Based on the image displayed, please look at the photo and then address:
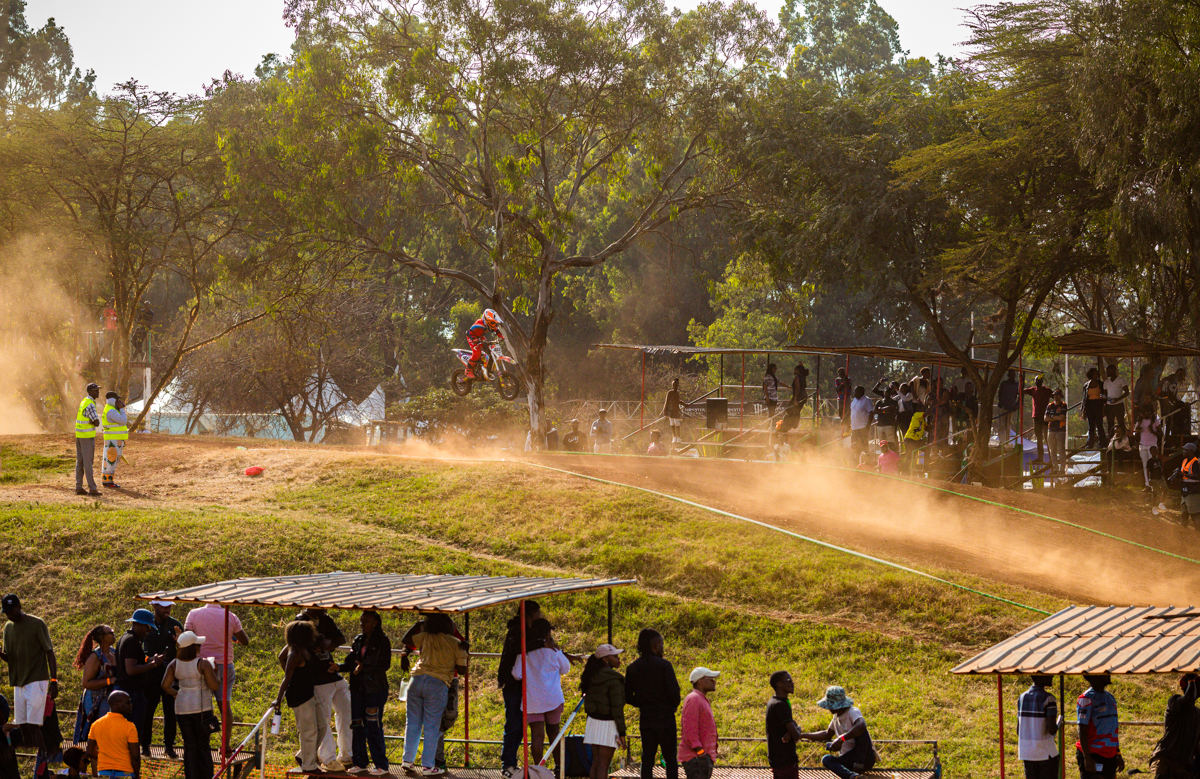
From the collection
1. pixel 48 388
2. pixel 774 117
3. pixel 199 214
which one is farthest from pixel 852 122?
pixel 48 388

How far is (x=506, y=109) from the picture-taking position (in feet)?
110

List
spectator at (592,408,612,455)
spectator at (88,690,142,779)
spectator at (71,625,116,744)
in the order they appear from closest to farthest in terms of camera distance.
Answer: spectator at (88,690,142,779) < spectator at (71,625,116,744) < spectator at (592,408,612,455)

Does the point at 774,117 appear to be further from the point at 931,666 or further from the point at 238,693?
the point at 238,693

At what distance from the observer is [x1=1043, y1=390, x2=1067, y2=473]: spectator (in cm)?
2519

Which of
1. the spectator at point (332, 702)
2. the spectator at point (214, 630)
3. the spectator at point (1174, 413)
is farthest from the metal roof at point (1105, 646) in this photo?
the spectator at point (1174, 413)

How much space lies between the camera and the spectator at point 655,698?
969cm

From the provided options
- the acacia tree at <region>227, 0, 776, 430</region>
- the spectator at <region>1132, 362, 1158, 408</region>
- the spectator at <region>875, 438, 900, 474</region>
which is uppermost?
the acacia tree at <region>227, 0, 776, 430</region>

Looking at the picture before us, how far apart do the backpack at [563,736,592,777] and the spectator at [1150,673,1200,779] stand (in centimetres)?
492

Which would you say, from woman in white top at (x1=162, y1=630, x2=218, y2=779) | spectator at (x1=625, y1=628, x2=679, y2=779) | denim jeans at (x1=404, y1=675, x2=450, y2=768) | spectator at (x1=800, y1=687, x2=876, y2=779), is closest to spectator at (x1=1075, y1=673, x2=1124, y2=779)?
spectator at (x1=800, y1=687, x2=876, y2=779)

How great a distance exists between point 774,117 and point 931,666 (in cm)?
1751

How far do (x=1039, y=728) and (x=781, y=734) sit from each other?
224 cm

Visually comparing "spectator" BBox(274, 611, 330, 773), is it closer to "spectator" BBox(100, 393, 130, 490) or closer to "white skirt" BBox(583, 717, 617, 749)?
"white skirt" BBox(583, 717, 617, 749)

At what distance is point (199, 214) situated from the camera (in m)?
33.3

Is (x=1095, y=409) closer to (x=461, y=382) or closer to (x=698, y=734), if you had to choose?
(x=461, y=382)
